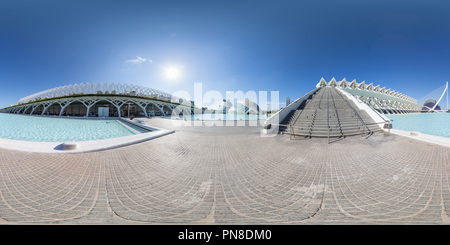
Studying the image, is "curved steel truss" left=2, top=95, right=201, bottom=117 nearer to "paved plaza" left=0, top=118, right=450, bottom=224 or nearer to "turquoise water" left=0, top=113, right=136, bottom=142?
"turquoise water" left=0, top=113, right=136, bottom=142

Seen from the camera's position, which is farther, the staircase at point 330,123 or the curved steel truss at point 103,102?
the curved steel truss at point 103,102

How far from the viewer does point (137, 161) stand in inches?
181

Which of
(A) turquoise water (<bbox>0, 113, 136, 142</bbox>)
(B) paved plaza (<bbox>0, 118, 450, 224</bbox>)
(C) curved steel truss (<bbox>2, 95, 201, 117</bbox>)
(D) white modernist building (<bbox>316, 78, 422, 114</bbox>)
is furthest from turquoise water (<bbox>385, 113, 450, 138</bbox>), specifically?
(C) curved steel truss (<bbox>2, 95, 201, 117</bbox>)

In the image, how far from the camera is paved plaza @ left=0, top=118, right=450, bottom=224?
236 cm

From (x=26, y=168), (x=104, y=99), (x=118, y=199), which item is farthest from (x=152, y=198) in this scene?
(x=104, y=99)

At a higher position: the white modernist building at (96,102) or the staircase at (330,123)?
the white modernist building at (96,102)

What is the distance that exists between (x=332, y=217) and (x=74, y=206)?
13.5ft

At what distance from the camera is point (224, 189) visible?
3076 millimetres

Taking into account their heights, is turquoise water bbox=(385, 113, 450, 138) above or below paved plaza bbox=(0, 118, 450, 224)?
above

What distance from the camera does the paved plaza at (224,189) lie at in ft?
7.74

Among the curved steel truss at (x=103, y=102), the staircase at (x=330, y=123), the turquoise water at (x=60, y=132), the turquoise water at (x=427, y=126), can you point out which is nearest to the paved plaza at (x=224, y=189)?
the staircase at (x=330, y=123)

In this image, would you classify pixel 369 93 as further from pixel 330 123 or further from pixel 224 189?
pixel 224 189

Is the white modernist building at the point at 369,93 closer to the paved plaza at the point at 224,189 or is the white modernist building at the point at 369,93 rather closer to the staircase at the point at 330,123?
the staircase at the point at 330,123

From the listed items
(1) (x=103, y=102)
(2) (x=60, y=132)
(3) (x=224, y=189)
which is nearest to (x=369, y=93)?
(3) (x=224, y=189)
